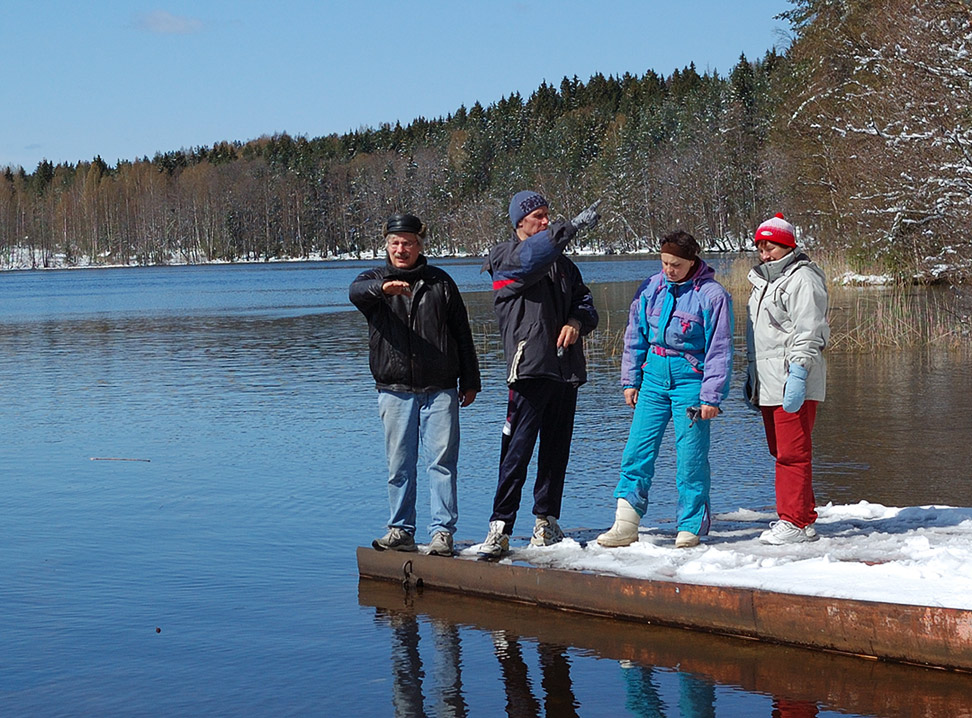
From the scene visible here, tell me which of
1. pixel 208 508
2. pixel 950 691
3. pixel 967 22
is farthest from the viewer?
pixel 967 22

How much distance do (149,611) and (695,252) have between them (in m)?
3.81

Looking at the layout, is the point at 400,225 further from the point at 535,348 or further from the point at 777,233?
the point at 777,233

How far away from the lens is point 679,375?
7.24 metres

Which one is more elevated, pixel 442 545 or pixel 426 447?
pixel 426 447

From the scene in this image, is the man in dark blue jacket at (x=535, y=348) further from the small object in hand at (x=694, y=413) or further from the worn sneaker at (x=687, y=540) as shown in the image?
the worn sneaker at (x=687, y=540)

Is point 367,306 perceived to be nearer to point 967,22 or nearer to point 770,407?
point 770,407

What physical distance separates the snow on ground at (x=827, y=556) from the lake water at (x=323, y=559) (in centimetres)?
33

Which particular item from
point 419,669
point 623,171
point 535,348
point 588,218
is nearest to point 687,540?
point 535,348

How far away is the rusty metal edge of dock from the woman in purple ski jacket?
0.58m

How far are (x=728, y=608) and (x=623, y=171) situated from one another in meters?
111

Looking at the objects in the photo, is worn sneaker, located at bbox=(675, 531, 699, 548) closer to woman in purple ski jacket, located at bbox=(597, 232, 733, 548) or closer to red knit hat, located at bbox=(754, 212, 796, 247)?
woman in purple ski jacket, located at bbox=(597, 232, 733, 548)

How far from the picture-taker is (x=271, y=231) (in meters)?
149

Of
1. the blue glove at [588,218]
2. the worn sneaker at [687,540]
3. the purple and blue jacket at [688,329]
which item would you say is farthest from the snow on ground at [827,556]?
the blue glove at [588,218]

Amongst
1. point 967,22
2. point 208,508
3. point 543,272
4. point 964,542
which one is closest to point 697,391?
point 543,272
